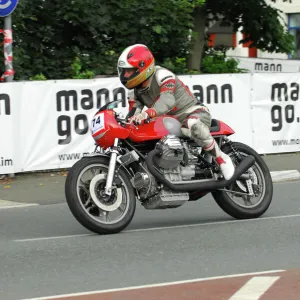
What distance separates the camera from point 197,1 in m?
17.8

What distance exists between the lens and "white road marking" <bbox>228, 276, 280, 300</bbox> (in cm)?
606

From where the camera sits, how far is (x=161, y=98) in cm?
854

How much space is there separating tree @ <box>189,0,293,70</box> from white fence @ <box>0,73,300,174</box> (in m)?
4.13

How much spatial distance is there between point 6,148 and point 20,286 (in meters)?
7.26

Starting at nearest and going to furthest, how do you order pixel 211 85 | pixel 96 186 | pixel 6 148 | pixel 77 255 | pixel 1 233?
pixel 77 255
pixel 96 186
pixel 1 233
pixel 6 148
pixel 211 85

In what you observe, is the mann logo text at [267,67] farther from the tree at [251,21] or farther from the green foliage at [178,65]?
the green foliage at [178,65]

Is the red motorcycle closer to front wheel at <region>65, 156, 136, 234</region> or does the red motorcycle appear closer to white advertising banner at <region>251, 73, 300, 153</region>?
front wheel at <region>65, 156, 136, 234</region>

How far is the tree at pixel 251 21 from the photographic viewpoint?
67.4 feet

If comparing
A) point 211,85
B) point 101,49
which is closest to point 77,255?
point 211,85

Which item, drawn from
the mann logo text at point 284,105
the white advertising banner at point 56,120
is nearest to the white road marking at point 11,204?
the white advertising banner at point 56,120

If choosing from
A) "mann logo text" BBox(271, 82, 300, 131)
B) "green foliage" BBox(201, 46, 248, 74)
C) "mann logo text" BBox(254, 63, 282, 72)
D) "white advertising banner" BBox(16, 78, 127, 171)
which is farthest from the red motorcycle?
"mann logo text" BBox(254, 63, 282, 72)

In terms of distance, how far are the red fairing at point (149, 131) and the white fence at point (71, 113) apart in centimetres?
538

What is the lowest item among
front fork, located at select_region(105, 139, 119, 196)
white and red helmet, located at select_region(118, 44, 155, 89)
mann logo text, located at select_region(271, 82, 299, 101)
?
front fork, located at select_region(105, 139, 119, 196)

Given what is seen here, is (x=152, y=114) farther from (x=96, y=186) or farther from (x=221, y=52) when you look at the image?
(x=221, y=52)
